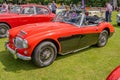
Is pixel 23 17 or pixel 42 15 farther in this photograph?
pixel 42 15

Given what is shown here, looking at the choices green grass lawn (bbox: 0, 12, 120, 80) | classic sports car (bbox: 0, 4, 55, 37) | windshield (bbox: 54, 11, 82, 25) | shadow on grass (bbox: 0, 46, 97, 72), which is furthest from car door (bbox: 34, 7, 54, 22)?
shadow on grass (bbox: 0, 46, 97, 72)

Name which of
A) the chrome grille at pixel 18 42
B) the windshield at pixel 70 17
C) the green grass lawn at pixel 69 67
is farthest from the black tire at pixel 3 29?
the chrome grille at pixel 18 42

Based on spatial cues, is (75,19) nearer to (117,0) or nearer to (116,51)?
(116,51)

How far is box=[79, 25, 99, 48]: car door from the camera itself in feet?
20.2

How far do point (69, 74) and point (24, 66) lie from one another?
50.8 inches

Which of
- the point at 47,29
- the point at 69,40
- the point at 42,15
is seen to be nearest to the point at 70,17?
the point at 69,40

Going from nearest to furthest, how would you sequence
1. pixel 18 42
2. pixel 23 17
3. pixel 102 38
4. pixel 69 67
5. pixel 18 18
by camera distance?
pixel 18 42, pixel 69 67, pixel 102 38, pixel 18 18, pixel 23 17

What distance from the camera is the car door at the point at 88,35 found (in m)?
6.16

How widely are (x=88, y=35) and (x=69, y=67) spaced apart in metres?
1.46

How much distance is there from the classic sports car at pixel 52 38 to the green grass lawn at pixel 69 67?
0.29 m

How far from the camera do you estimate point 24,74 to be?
493 centimetres

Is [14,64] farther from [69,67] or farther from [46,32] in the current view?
[69,67]

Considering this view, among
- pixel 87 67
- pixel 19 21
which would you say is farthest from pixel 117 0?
pixel 87 67

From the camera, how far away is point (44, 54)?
208 inches
